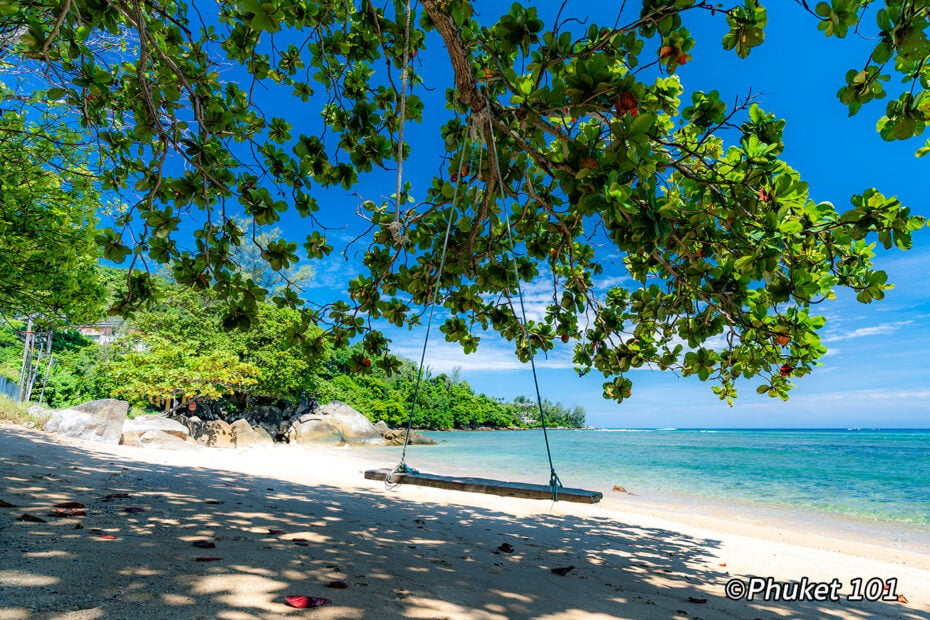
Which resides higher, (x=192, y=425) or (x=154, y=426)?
(x=154, y=426)

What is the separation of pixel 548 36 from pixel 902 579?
6.24 m

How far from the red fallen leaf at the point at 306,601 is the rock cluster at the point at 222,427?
11.9 m

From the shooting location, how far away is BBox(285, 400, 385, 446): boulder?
20406 millimetres

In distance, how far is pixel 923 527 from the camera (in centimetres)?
871

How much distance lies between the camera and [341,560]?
2525mm

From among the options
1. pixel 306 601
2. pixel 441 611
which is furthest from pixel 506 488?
pixel 306 601

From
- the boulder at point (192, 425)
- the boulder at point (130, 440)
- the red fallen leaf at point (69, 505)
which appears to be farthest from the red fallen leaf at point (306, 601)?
the boulder at point (192, 425)

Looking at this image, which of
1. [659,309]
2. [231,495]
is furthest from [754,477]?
[231,495]

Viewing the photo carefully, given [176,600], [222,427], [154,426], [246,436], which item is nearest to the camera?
[176,600]

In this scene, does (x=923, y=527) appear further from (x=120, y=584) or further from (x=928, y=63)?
(x=120, y=584)

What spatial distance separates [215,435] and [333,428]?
644cm

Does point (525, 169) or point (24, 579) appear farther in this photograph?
point (525, 169)

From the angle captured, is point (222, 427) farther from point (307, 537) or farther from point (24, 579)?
point (24, 579)

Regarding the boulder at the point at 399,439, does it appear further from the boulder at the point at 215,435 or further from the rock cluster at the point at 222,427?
the boulder at the point at 215,435
